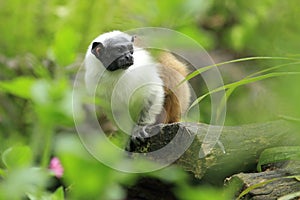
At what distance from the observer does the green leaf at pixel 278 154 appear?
196 centimetres

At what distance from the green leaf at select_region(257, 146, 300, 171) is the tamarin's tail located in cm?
51

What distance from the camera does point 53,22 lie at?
404cm

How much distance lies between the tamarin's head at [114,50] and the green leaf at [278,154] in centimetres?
52

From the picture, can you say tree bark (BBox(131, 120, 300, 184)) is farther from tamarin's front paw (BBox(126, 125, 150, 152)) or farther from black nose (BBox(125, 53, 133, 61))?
black nose (BBox(125, 53, 133, 61))

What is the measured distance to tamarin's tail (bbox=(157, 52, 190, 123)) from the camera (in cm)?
246

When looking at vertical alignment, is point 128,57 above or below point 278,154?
above

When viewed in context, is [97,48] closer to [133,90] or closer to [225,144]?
[133,90]

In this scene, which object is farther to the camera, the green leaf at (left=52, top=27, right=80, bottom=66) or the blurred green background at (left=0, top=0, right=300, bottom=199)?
the blurred green background at (left=0, top=0, right=300, bottom=199)

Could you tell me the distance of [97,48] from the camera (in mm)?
2340

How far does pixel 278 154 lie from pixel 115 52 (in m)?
0.63

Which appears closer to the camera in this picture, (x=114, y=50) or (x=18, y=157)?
(x=18, y=157)

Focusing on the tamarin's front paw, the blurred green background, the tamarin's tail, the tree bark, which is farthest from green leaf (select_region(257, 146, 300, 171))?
the blurred green background

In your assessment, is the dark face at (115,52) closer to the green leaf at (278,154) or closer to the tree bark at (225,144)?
the tree bark at (225,144)

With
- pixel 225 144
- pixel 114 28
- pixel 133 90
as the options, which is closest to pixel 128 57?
pixel 133 90
